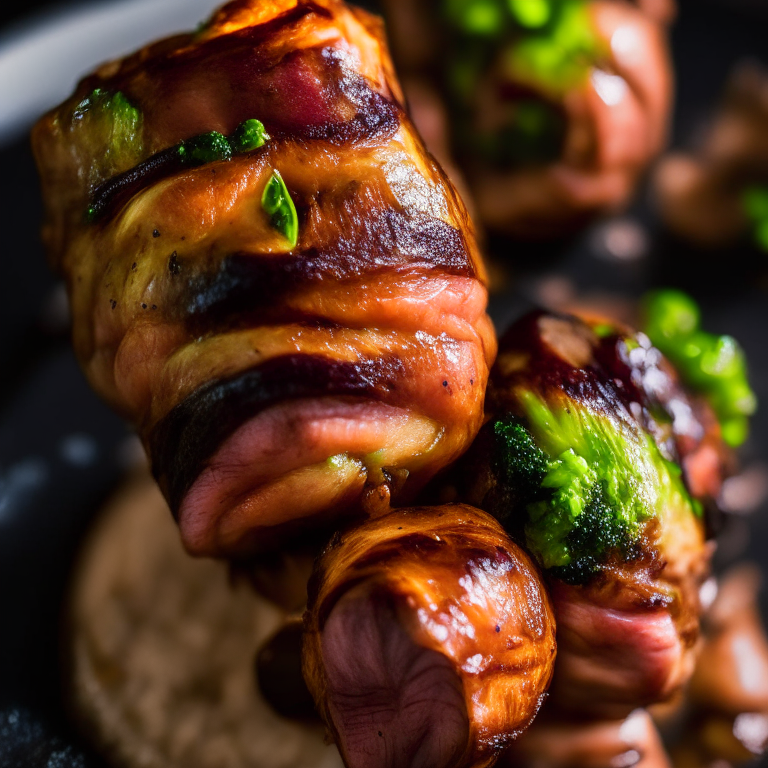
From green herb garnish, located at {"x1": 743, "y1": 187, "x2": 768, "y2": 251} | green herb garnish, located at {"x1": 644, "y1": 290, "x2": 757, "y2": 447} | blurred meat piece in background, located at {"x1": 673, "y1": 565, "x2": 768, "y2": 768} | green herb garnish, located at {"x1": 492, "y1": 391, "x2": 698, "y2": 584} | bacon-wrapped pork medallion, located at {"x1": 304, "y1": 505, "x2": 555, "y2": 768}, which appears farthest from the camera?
green herb garnish, located at {"x1": 743, "y1": 187, "x2": 768, "y2": 251}

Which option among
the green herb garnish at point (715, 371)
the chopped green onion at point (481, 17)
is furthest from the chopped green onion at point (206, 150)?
the chopped green onion at point (481, 17)

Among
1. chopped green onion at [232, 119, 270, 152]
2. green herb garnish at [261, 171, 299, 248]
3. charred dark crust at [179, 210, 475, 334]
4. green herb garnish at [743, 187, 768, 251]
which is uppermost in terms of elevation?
chopped green onion at [232, 119, 270, 152]

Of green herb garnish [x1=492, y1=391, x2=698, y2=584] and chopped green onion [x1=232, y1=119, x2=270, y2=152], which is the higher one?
chopped green onion [x1=232, y1=119, x2=270, y2=152]

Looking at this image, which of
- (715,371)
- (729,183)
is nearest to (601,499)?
(715,371)

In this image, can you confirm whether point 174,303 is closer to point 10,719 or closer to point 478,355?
point 478,355

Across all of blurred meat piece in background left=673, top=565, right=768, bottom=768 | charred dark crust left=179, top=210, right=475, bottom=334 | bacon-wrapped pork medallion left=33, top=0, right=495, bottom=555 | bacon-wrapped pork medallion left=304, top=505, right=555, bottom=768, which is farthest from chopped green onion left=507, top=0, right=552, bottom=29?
blurred meat piece in background left=673, top=565, right=768, bottom=768

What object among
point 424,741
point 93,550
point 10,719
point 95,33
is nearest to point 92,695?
point 10,719

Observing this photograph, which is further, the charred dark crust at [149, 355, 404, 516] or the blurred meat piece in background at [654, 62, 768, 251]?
the blurred meat piece in background at [654, 62, 768, 251]

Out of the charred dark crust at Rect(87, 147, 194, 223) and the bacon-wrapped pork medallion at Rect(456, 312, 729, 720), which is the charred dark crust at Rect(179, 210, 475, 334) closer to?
the charred dark crust at Rect(87, 147, 194, 223)

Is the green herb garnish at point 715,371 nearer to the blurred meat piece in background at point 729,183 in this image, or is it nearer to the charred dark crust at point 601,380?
the charred dark crust at point 601,380
